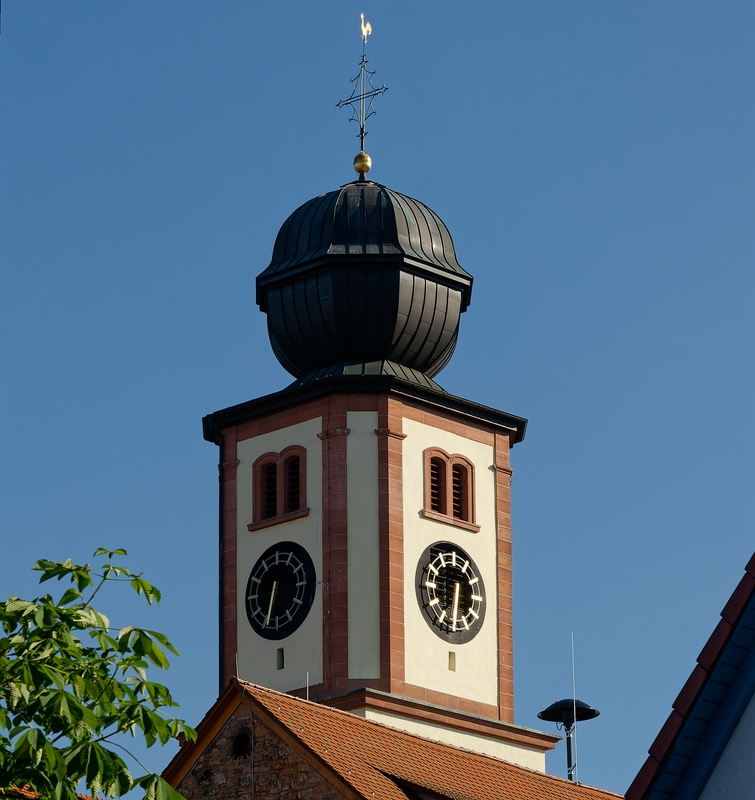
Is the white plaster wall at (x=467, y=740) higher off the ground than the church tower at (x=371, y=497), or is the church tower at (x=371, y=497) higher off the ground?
the church tower at (x=371, y=497)

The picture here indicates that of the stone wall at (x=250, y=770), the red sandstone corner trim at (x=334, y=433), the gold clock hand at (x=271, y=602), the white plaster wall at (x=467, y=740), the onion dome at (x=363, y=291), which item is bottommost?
the stone wall at (x=250, y=770)

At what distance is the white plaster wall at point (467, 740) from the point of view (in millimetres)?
37906

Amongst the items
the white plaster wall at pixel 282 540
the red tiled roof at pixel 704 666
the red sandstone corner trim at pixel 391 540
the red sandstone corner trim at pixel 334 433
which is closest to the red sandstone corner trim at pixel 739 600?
the red tiled roof at pixel 704 666

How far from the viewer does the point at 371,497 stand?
132 ft

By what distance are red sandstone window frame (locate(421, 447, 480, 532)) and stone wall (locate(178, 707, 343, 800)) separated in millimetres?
11545

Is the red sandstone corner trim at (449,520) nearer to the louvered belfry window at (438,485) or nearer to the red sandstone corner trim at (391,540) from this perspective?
the louvered belfry window at (438,485)

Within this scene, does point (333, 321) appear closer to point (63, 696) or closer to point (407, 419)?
point (407, 419)

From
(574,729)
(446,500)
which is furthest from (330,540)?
(574,729)

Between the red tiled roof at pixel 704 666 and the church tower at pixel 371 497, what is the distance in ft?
64.3

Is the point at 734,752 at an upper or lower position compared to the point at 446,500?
lower

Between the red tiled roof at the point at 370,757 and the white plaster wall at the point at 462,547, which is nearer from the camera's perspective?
the red tiled roof at the point at 370,757

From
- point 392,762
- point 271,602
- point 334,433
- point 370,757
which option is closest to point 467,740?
point 271,602

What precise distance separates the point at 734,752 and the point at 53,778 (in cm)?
501

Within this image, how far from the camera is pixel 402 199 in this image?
4331 centimetres
